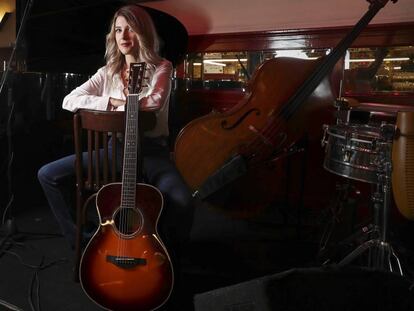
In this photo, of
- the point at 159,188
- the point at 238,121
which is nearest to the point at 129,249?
the point at 159,188

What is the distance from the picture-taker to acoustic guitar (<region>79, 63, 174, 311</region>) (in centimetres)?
137

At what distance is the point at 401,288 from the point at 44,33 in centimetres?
254

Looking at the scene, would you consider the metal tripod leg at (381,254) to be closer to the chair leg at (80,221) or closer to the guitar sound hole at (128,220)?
the guitar sound hole at (128,220)

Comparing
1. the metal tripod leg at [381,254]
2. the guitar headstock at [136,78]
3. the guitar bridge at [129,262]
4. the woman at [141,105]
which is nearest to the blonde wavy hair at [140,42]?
the woman at [141,105]

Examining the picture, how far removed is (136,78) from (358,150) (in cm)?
95

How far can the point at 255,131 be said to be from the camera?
1682 mm

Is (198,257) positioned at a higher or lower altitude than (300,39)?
lower

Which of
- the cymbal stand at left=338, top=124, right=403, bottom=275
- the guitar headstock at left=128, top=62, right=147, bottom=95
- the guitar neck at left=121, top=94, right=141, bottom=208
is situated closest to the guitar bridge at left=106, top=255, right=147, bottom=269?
the guitar neck at left=121, top=94, right=141, bottom=208

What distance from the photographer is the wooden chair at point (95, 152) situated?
4.66ft

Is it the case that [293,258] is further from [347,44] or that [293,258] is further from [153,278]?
[347,44]

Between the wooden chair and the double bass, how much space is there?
0.38 meters

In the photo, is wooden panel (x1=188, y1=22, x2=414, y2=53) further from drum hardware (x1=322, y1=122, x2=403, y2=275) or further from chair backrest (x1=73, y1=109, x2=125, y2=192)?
chair backrest (x1=73, y1=109, x2=125, y2=192)

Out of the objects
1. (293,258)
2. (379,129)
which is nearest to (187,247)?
(293,258)

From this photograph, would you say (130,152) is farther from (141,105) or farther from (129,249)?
(129,249)
